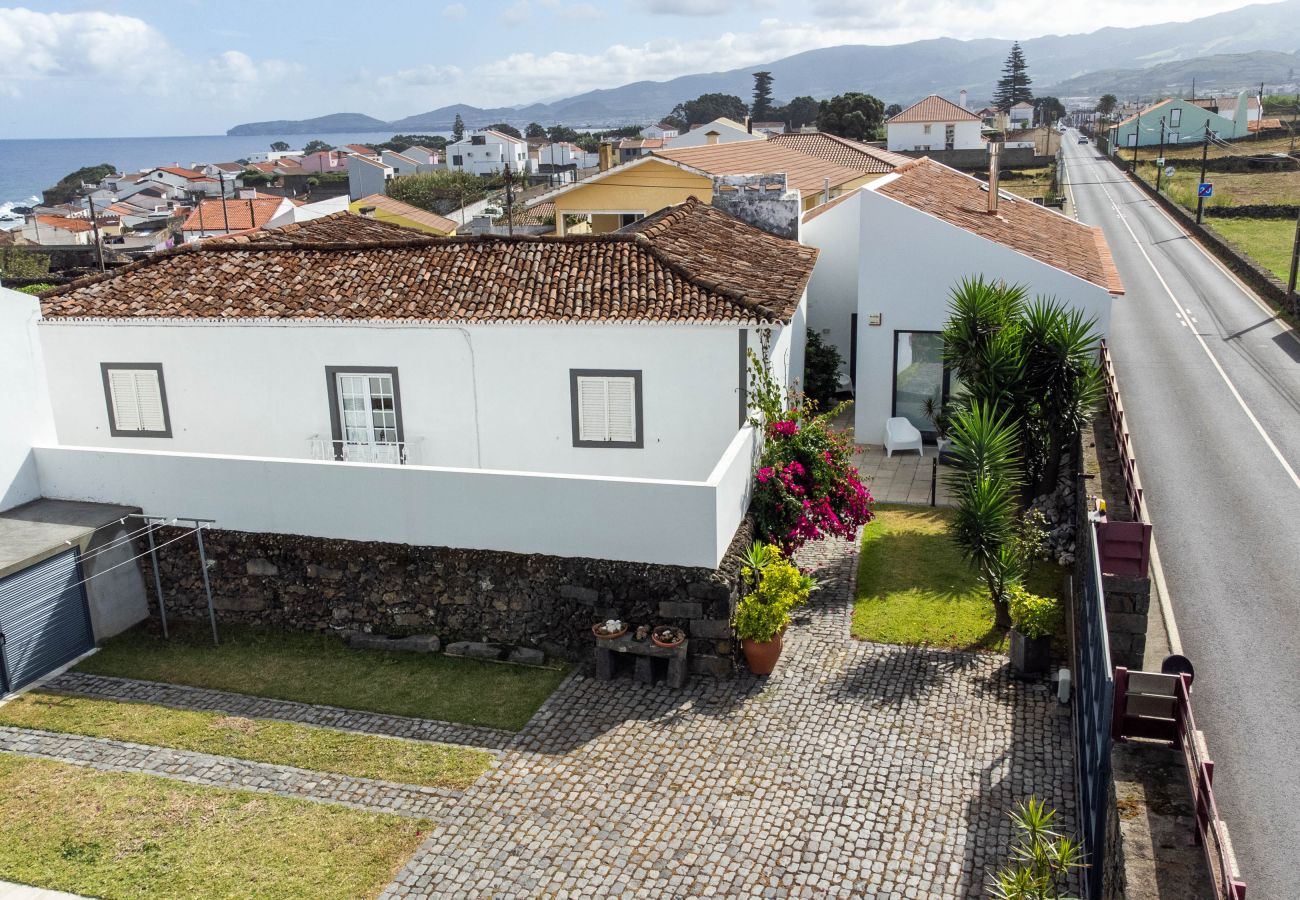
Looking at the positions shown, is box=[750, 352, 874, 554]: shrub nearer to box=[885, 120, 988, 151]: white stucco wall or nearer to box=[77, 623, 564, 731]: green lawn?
box=[77, 623, 564, 731]: green lawn

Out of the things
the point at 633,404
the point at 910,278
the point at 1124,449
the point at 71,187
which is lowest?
the point at 71,187

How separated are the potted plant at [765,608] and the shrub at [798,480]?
1486mm

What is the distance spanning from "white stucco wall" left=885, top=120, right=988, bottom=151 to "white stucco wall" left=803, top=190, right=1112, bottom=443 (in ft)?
250

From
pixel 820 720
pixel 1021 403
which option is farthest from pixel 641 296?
pixel 820 720

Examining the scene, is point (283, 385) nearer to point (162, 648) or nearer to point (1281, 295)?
point (162, 648)

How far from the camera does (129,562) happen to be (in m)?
15.9

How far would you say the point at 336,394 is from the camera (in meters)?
18.0

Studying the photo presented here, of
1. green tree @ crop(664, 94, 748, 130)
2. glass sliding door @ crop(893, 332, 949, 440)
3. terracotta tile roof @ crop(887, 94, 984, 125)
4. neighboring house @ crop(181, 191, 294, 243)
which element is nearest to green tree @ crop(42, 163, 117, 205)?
green tree @ crop(664, 94, 748, 130)

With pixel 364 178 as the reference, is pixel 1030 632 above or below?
above

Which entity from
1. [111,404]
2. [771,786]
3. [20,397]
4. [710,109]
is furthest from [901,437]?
[710,109]

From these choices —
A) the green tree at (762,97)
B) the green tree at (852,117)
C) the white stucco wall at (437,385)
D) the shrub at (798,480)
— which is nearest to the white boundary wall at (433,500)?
the shrub at (798,480)

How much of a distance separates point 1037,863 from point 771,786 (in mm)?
2980

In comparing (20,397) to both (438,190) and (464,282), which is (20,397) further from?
(438,190)

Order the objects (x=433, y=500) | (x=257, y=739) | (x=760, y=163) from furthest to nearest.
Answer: (x=760, y=163), (x=433, y=500), (x=257, y=739)
